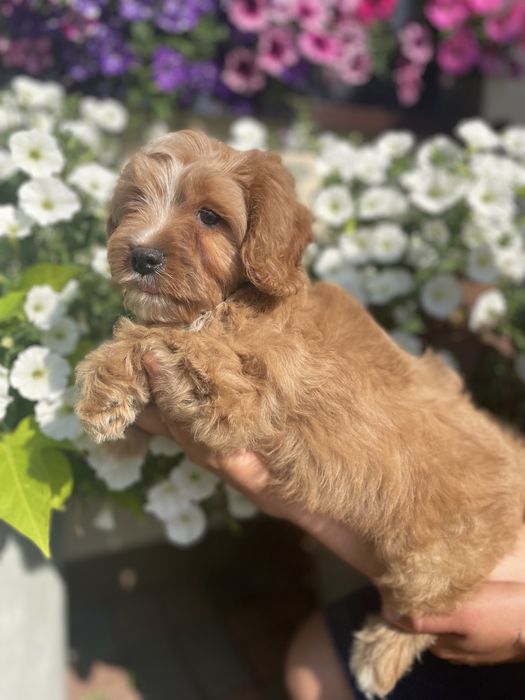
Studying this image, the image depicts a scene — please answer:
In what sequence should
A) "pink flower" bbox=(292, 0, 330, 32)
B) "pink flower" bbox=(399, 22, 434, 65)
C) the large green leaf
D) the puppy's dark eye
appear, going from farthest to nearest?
"pink flower" bbox=(399, 22, 434, 65) < "pink flower" bbox=(292, 0, 330, 32) < the large green leaf < the puppy's dark eye

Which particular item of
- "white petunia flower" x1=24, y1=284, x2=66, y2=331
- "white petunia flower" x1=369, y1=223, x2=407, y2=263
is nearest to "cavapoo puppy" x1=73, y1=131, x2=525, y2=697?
"white petunia flower" x1=24, y1=284, x2=66, y2=331

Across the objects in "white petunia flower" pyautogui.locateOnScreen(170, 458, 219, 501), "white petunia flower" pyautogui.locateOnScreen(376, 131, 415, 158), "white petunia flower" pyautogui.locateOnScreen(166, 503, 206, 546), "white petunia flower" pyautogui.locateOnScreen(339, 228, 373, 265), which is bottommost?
"white petunia flower" pyautogui.locateOnScreen(166, 503, 206, 546)

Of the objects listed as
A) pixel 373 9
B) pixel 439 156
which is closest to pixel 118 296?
pixel 439 156

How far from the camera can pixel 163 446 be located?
223cm

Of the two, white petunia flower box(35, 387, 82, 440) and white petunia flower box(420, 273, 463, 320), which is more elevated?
white petunia flower box(420, 273, 463, 320)

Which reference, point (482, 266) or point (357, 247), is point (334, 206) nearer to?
point (357, 247)

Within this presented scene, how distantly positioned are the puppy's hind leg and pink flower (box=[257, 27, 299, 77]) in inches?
127

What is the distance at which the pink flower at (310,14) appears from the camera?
3836mm

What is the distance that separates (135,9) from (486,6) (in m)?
2.22

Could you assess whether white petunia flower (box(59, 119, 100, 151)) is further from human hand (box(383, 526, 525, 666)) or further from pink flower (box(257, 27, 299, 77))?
human hand (box(383, 526, 525, 666))

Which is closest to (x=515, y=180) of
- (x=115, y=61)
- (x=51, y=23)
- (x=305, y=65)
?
(x=305, y=65)

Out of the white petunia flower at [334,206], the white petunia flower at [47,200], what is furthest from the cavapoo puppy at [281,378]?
the white petunia flower at [334,206]

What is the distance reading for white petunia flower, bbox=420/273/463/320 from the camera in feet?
10.0

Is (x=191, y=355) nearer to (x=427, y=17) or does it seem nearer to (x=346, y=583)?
(x=346, y=583)
